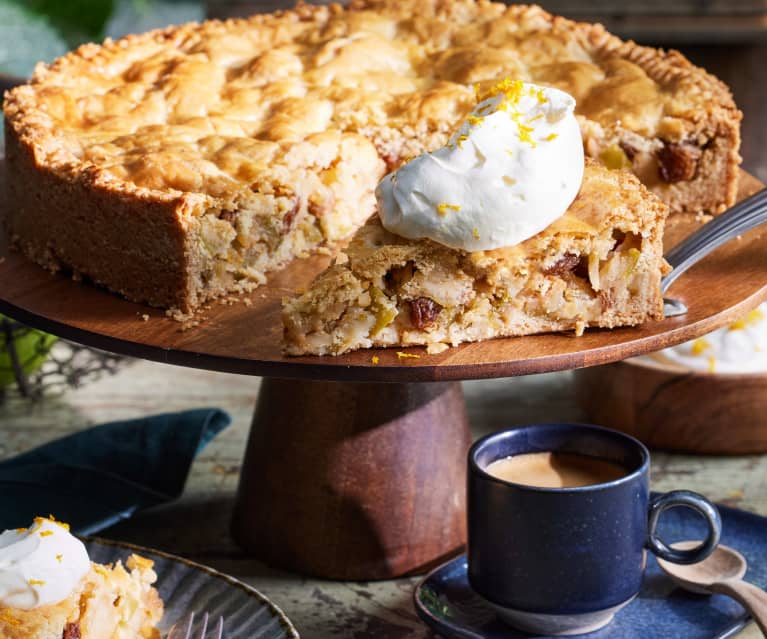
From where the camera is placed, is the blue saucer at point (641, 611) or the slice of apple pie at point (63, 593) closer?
the slice of apple pie at point (63, 593)

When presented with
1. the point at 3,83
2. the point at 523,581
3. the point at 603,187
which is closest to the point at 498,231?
the point at 603,187

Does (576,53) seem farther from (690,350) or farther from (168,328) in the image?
(168,328)

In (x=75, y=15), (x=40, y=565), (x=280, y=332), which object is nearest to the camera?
(x=40, y=565)

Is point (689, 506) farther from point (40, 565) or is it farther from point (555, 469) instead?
point (40, 565)

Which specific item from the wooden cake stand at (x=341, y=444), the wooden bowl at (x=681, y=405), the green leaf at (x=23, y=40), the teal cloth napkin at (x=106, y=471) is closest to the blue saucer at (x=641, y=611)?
the wooden cake stand at (x=341, y=444)

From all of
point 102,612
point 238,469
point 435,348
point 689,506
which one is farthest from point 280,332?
point 238,469

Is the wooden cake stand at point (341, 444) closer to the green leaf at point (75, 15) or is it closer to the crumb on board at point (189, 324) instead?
the crumb on board at point (189, 324)
